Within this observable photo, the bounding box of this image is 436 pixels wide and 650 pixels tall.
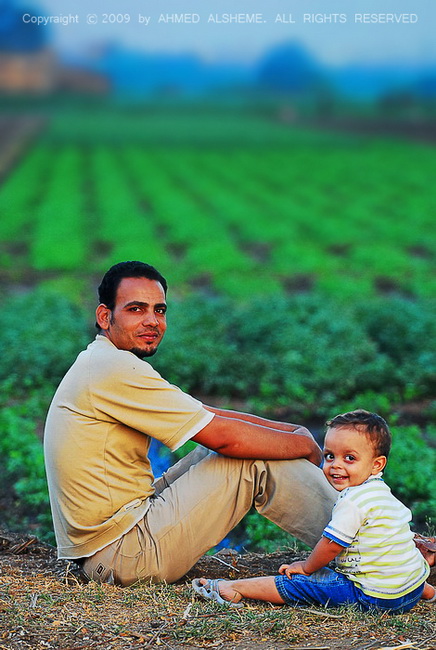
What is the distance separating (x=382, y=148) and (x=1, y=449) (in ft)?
96.5

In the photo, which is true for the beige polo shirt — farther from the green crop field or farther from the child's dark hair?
the green crop field

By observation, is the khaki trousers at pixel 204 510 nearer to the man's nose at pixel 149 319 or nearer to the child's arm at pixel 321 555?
the child's arm at pixel 321 555

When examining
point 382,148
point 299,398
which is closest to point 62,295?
point 299,398

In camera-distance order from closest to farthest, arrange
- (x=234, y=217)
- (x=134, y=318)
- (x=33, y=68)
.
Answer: (x=134, y=318) < (x=234, y=217) < (x=33, y=68)

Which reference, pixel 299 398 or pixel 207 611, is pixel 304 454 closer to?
pixel 207 611

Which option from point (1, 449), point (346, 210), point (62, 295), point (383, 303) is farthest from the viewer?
point (346, 210)

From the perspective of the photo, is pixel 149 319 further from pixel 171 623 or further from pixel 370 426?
pixel 171 623

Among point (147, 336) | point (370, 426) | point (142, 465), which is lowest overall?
point (142, 465)

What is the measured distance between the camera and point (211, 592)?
3.59 meters

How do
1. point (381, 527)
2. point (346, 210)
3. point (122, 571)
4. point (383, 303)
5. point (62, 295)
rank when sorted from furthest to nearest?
point (346, 210) → point (62, 295) → point (383, 303) → point (122, 571) → point (381, 527)

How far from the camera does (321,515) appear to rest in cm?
376

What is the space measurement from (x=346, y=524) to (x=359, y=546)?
0.37 ft

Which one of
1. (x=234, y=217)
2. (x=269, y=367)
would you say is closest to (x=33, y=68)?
(x=234, y=217)

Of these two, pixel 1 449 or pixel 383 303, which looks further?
pixel 383 303
